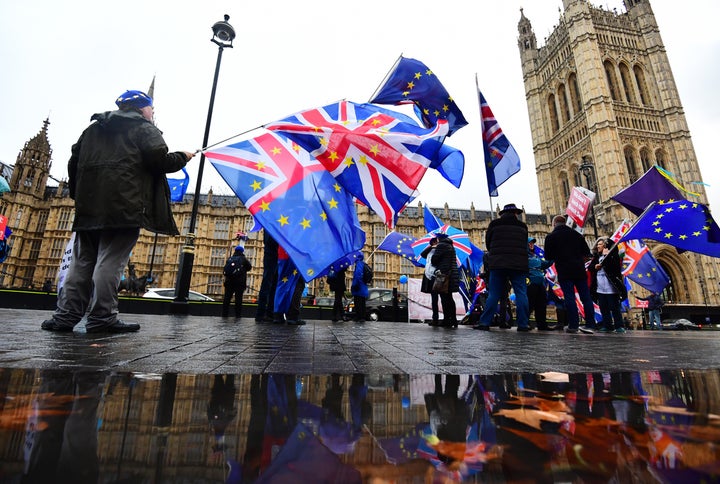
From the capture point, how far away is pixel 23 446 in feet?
1.58

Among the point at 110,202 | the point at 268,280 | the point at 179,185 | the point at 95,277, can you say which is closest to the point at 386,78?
the point at 268,280

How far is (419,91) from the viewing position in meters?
5.19

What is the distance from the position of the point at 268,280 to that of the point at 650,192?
686cm

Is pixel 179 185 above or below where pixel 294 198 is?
above

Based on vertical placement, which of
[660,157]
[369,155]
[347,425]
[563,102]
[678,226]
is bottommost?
[347,425]

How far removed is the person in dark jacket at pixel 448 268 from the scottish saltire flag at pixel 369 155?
220 centimetres

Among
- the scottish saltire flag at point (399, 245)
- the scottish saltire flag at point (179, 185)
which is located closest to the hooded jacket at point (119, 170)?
the scottish saltire flag at point (179, 185)

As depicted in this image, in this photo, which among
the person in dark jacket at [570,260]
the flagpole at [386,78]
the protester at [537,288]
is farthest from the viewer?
the protester at [537,288]

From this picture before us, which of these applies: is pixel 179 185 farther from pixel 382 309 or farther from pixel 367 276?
pixel 382 309

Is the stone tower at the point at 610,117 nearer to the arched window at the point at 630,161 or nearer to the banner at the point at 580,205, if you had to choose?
the arched window at the point at 630,161

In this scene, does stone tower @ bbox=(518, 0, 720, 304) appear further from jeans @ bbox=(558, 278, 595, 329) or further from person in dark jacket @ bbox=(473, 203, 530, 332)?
person in dark jacket @ bbox=(473, 203, 530, 332)

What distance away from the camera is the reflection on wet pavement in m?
0.43

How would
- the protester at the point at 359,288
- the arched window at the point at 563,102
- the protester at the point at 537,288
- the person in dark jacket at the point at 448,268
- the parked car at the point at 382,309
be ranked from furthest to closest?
1. the arched window at the point at 563,102
2. the parked car at the point at 382,309
3. the protester at the point at 359,288
4. the protester at the point at 537,288
5. the person in dark jacket at the point at 448,268

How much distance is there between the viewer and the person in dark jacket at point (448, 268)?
597 centimetres
